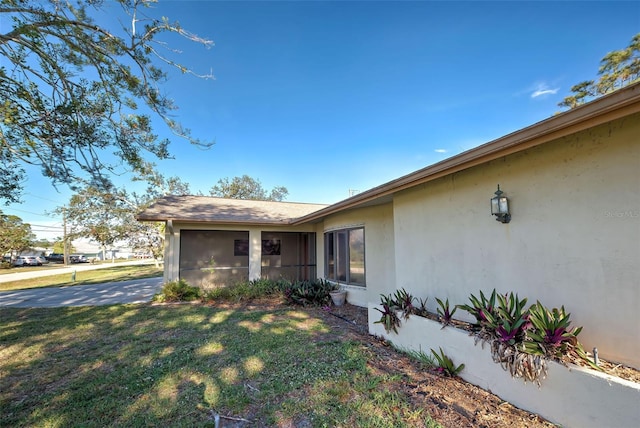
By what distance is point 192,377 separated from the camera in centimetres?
377

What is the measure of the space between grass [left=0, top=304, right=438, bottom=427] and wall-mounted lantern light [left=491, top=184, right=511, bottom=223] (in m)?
2.50

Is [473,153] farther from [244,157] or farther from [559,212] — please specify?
[244,157]

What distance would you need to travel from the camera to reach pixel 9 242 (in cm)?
2534

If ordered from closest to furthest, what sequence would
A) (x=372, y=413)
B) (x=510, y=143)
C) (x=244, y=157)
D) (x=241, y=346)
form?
(x=372, y=413) → (x=510, y=143) → (x=241, y=346) → (x=244, y=157)

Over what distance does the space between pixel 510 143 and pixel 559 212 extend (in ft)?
3.24

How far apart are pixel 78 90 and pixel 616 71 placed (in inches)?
579

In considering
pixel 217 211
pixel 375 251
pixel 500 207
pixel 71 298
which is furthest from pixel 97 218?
pixel 500 207

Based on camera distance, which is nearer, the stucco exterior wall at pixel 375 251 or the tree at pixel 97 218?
the stucco exterior wall at pixel 375 251

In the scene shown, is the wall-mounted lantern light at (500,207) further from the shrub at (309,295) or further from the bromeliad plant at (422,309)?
the shrub at (309,295)

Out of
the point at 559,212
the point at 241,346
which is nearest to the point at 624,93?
the point at 559,212

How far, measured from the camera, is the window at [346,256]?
7898 millimetres

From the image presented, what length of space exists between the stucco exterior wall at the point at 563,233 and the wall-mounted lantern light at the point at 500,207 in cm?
8

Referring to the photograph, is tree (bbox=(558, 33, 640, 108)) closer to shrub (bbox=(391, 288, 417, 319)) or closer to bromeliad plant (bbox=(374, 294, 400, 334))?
shrub (bbox=(391, 288, 417, 319))

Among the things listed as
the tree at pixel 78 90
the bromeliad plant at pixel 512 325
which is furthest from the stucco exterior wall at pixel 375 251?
the tree at pixel 78 90
